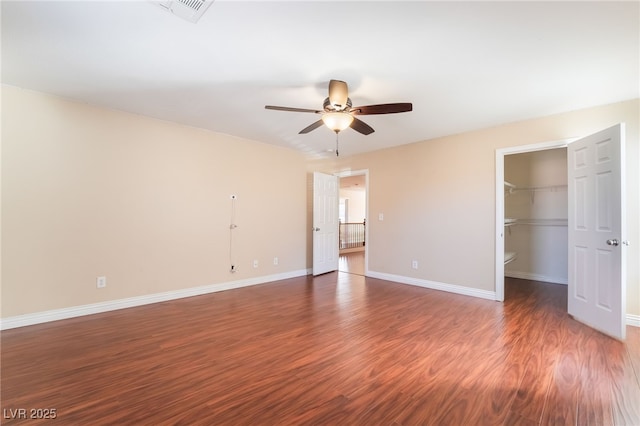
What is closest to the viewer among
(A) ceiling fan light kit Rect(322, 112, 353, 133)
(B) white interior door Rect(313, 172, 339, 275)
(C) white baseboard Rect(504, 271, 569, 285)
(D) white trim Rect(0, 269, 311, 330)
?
(A) ceiling fan light kit Rect(322, 112, 353, 133)

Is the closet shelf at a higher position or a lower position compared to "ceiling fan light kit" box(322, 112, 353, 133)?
lower

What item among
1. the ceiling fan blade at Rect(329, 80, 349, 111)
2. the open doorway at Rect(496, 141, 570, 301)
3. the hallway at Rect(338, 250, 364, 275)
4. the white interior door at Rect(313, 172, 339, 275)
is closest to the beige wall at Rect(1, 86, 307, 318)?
the white interior door at Rect(313, 172, 339, 275)

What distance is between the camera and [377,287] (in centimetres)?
454

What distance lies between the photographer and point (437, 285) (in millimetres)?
4414

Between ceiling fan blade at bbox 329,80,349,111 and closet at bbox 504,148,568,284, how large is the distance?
379cm

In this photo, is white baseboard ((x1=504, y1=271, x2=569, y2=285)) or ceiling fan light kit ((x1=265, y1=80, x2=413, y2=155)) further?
white baseboard ((x1=504, y1=271, x2=569, y2=285))

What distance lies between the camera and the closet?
191 inches

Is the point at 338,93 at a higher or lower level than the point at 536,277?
higher

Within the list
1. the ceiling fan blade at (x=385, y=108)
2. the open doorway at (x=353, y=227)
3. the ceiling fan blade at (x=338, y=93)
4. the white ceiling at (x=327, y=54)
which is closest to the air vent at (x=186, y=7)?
the white ceiling at (x=327, y=54)

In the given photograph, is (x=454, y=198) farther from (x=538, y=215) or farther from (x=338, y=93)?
(x=338, y=93)

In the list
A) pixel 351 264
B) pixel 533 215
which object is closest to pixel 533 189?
pixel 533 215

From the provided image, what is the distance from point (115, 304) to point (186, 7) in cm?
343

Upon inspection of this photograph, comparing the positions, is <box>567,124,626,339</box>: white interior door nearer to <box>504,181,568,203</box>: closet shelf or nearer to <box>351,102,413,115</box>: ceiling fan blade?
<box>504,181,568,203</box>: closet shelf

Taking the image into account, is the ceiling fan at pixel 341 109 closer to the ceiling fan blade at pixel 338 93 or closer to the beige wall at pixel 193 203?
the ceiling fan blade at pixel 338 93
